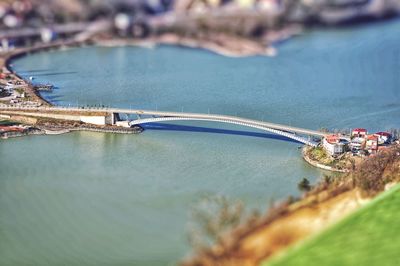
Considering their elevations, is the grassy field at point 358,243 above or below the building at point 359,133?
below

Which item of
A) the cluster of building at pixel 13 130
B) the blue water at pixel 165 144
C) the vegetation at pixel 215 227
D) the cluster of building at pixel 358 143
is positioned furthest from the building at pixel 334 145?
the cluster of building at pixel 13 130

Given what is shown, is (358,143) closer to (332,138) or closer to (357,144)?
(357,144)

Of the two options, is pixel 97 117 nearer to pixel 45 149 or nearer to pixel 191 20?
pixel 45 149

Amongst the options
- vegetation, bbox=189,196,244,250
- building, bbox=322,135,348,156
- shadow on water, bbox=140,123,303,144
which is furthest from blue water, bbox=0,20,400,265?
vegetation, bbox=189,196,244,250

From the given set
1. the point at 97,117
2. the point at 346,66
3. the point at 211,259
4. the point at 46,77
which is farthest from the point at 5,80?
the point at 211,259

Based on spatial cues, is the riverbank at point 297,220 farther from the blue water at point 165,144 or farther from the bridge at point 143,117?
the bridge at point 143,117

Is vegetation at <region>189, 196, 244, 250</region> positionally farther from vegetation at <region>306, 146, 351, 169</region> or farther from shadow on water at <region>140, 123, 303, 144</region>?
shadow on water at <region>140, 123, 303, 144</region>
